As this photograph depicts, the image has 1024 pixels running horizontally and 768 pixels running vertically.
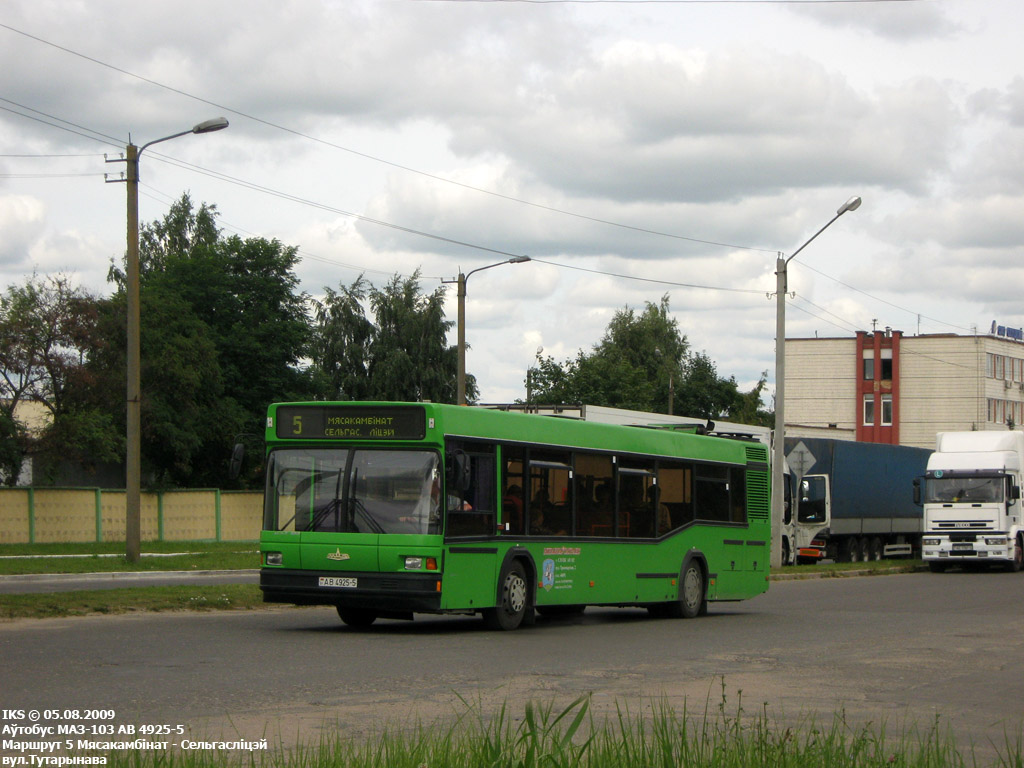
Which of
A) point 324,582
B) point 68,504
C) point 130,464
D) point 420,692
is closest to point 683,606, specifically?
point 324,582

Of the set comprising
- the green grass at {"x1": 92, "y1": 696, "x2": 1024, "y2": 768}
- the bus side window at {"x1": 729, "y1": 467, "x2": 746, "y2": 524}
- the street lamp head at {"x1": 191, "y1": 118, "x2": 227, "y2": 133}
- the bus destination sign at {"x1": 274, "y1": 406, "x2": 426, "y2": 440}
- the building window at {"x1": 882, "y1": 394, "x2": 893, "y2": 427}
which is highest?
the street lamp head at {"x1": 191, "y1": 118, "x2": 227, "y2": 133}

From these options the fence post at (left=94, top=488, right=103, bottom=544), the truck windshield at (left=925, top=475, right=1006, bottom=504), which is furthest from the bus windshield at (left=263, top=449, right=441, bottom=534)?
the fence post at (left=94, top=488, right=103, bottom=544)

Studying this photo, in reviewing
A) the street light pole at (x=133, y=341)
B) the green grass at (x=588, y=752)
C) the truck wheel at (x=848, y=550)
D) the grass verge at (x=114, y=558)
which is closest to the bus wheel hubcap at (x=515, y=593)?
the green grass at (x=588, y=752)

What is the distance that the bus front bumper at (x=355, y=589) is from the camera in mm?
15086

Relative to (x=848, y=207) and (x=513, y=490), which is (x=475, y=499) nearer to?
(x=513, y=490)

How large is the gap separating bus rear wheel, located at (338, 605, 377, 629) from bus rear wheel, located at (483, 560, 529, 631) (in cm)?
140

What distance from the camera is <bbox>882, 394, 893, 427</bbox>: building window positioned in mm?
109438

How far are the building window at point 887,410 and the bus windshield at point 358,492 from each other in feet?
324

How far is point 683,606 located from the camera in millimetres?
20156

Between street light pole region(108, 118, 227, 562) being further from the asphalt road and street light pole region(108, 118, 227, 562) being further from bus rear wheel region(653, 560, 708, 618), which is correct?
bus rear wheel region(653, 560, 708, 618)

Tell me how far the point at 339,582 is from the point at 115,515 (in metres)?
29.1

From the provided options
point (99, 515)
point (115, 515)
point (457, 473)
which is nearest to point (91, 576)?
point (457, 473)

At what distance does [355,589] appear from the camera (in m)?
15.3

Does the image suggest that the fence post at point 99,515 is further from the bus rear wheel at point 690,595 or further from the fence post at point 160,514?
the bus rear wheel at point 690,595
